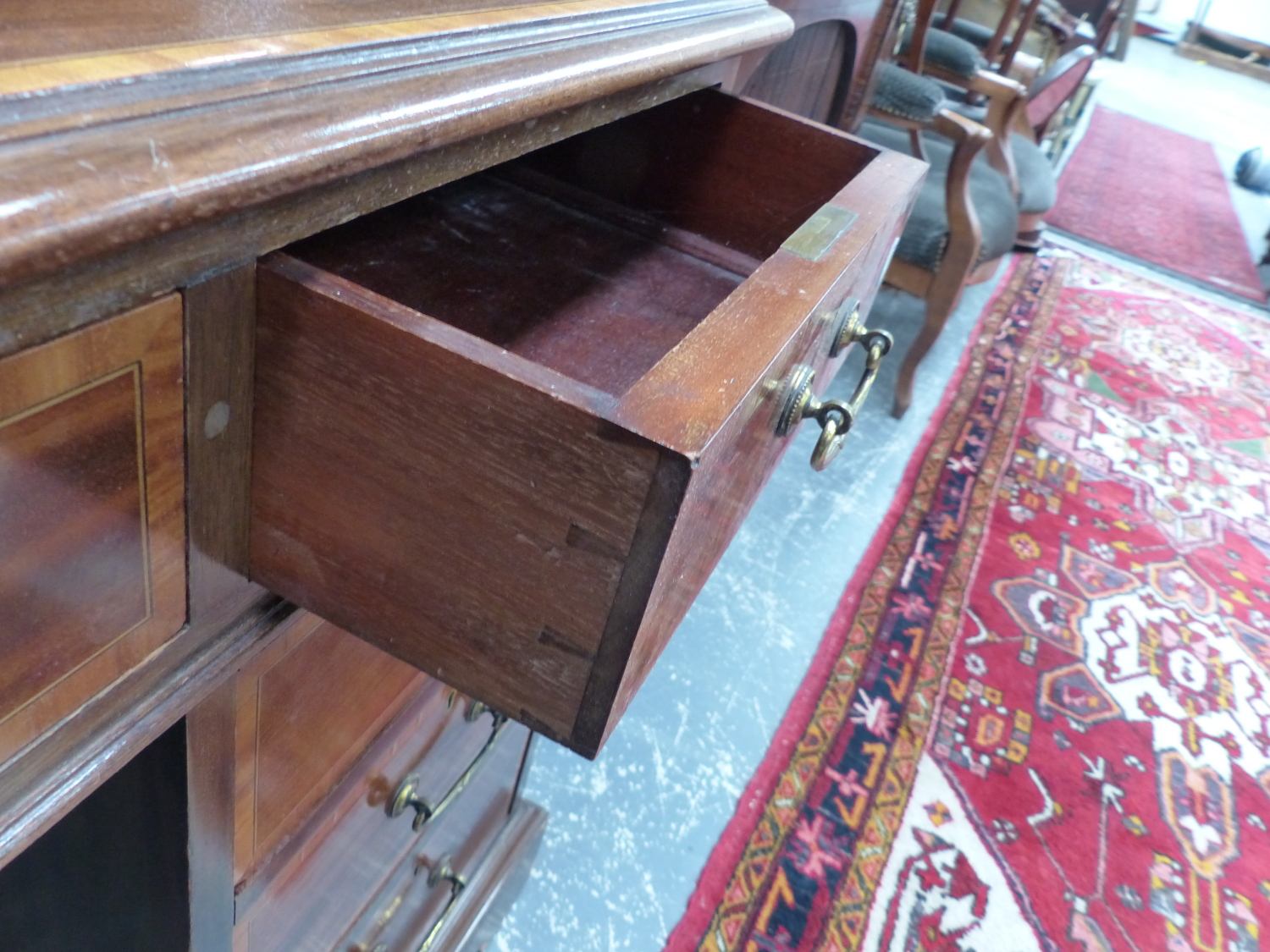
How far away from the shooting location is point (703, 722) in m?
1.03

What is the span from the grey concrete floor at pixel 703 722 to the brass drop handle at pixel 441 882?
150mm

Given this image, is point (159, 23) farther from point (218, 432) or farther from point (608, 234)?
point (608, 234)

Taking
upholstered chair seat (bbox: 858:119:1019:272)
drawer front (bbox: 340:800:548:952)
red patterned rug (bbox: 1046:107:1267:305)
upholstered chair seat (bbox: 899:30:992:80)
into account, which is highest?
upholstered chair seat (bbox: 899:30:992:80)

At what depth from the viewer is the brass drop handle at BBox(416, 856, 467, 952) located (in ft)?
2.14

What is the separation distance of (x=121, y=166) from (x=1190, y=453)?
6.42 ft

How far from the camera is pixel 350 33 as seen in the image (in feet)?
0.95

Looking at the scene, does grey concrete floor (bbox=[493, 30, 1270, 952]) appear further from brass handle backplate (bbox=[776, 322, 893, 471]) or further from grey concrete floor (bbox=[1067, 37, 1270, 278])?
grey concrete floor (bbox=[1067, 37, 1270, 278])

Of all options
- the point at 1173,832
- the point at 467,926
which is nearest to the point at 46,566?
the point at 467,926

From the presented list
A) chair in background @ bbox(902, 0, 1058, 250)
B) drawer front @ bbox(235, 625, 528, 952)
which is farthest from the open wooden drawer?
chair in background @ bbox(902, 0, 1058, 250)

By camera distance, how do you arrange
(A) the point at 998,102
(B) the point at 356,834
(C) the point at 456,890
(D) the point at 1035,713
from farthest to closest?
(A) the point at 998,102 < (D) the point at 1035,713 < (C) the point at 456,890 < (B) the point at 356,834

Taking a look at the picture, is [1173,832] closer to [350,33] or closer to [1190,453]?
[1190,453]

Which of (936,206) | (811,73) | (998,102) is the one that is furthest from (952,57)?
(811,73)

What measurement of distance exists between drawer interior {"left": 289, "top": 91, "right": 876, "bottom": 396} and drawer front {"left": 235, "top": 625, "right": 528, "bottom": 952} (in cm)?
18

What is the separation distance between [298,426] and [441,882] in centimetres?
49
